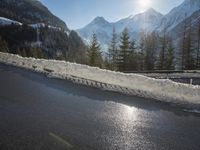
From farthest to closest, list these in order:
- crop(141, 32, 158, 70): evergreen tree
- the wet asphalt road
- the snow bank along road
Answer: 1. crop(141, 32, 158, 70): evergreen tree
2. the snow bank along road
3. the wet asphalt road

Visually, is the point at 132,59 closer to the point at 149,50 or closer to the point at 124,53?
the point at 124,53

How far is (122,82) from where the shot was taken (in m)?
13.5

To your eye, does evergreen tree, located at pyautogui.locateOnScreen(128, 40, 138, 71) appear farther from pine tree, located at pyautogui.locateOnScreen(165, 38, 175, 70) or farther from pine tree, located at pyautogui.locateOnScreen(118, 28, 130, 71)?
pine tree, located at pyautogui.locateOnScreen(165, 38, 175, 70)

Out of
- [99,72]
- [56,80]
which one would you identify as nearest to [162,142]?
[56,80]

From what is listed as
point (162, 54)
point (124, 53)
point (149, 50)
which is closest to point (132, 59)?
point (124, 53)

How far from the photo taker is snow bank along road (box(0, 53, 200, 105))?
1079cm

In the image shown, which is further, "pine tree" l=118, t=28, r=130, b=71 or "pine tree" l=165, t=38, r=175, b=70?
"pine tree" l=118, t=28, r=130, b=71

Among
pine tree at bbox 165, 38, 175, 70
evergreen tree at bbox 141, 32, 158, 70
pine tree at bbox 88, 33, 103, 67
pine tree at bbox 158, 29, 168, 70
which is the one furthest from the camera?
evergreen tree at bbox 141, 32, 158, 70

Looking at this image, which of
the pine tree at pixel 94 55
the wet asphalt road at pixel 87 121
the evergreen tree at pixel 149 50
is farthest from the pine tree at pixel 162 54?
the wet asphalt road at pixel 87 121

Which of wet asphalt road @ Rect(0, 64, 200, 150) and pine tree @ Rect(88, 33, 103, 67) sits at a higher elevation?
pine tree @ Rect(88, 33, 103, 67)

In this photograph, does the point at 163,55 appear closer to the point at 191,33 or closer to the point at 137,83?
the point at 191,33

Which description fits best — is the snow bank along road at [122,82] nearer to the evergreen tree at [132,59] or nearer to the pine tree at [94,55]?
the pine tree at [94,55]

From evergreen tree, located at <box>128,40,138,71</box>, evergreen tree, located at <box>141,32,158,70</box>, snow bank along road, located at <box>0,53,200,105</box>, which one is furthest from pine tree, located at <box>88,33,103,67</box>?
snow bank along road, located at <box>0,53,200,105</box>

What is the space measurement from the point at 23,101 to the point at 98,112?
273 cm
